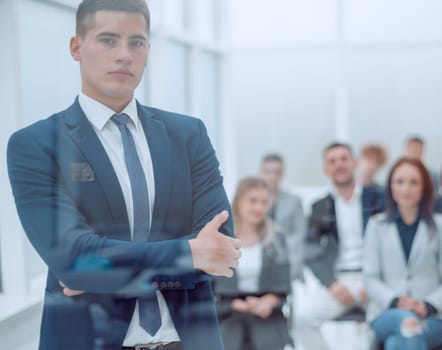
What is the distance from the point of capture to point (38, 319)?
4.04 ft

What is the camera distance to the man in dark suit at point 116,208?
3.85 ft

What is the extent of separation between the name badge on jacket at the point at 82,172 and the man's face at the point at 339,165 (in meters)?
1.76

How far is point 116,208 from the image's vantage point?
1187 mm

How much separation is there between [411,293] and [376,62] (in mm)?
2161

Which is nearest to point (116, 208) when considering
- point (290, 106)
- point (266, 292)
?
point (266, 292)

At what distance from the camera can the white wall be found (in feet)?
8.51

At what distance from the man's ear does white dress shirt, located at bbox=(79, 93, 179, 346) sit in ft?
0.23

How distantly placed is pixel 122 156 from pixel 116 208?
0.10 meters

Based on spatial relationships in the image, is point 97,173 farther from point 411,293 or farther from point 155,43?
point 411,293

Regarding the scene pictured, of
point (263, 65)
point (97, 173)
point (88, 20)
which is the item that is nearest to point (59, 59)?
point (88, 20)

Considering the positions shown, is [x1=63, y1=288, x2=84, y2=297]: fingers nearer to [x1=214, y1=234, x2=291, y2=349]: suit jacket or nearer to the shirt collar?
the shirt collar

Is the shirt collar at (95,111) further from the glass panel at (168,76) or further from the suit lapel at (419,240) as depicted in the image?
the suit lapel at (419,240)

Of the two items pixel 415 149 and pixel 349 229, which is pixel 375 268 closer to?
pixel 349 229

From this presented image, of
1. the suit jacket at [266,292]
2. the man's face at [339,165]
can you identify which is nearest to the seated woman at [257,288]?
the suit jacket at [266,292]
